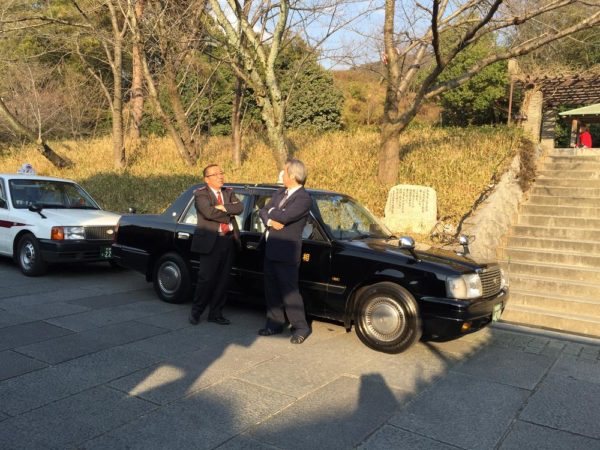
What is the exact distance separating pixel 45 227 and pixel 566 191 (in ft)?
30.5

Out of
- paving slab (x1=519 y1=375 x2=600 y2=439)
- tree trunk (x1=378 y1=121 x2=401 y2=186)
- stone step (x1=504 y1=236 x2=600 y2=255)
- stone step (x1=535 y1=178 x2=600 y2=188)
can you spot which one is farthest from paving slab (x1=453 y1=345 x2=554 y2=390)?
tree trunk (x1=378 y1=121 x2=401 y2=186)

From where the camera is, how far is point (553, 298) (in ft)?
23.2

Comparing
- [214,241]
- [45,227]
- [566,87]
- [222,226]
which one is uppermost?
[566,87]

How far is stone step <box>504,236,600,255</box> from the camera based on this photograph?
829cm

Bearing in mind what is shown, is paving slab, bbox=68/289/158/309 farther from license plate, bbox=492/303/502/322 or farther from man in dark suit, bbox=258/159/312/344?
license plate, bbox=492/303/502/322

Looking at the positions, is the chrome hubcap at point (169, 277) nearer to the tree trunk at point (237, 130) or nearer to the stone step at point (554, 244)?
the stone step at point (554, 244)

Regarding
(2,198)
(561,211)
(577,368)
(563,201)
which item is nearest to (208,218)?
(577,368)

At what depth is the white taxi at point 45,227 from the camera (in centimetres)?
784

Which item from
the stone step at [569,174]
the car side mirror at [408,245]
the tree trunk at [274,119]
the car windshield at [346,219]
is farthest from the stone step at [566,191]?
the car side mirror at [408,245]

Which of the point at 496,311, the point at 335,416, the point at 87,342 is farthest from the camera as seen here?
the point at 496,311

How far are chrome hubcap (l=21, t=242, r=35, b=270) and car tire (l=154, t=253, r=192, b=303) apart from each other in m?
2.53

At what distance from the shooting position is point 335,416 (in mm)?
3641

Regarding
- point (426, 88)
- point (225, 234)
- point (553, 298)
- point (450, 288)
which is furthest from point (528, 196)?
point (225, 234)

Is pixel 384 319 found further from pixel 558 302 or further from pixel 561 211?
pixel 561 211
